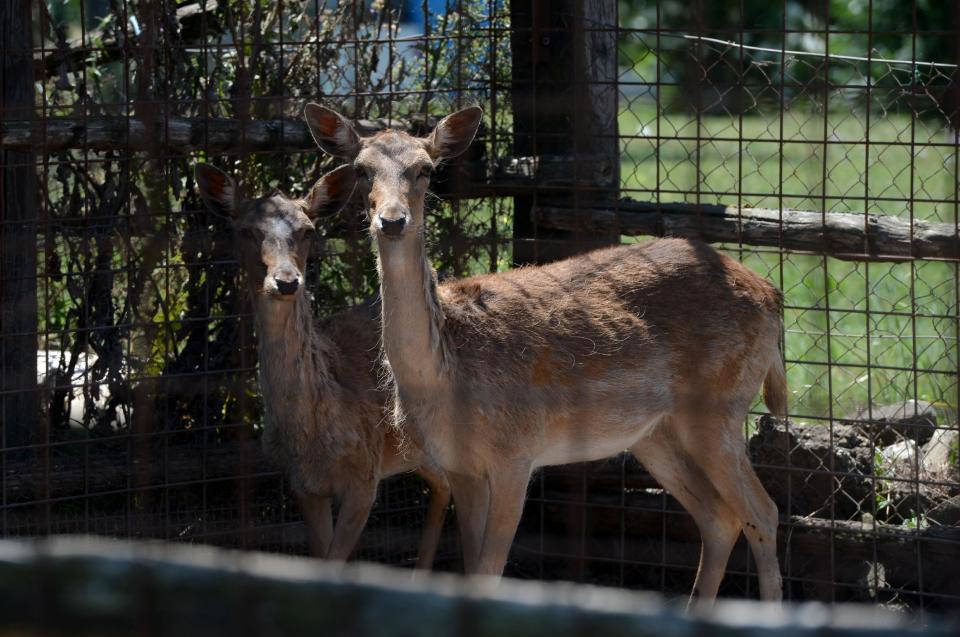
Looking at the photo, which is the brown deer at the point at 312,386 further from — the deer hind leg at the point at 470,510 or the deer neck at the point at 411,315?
the deer neck at the point at 411,315

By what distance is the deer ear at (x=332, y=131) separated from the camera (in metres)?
5.27

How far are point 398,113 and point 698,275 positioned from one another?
201 cm

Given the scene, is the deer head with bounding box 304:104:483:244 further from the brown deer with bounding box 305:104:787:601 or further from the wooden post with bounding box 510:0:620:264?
the wooden post with bounding box 510:0:620:264

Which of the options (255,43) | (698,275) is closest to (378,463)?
(698,275)

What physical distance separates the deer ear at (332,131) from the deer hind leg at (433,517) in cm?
162

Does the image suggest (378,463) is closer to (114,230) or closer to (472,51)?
(114,230)

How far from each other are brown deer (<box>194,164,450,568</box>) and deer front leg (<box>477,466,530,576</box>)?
52cm

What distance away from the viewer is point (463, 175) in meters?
6.40

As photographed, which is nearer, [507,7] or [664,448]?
[664,448]

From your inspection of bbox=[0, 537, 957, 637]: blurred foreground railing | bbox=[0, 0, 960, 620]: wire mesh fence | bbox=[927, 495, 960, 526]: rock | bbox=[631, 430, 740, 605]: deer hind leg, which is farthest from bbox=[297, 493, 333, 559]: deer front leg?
bbox=[0, 537, 957, 637]: blurred foreground railing

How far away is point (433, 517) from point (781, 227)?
216cm

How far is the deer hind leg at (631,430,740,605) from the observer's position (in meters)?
5.78

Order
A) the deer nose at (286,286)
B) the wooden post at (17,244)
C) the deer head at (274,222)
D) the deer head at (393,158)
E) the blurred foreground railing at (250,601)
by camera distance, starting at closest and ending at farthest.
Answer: the blurred foreground railing at (250,601) → the deer head at (393,158) → the deer nose at (286,286) → the deer head at (274,222) → the wooden post at (17,244)

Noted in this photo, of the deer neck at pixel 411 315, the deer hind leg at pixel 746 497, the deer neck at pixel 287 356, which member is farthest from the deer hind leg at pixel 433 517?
the deer hind leg at pixel 746 497
